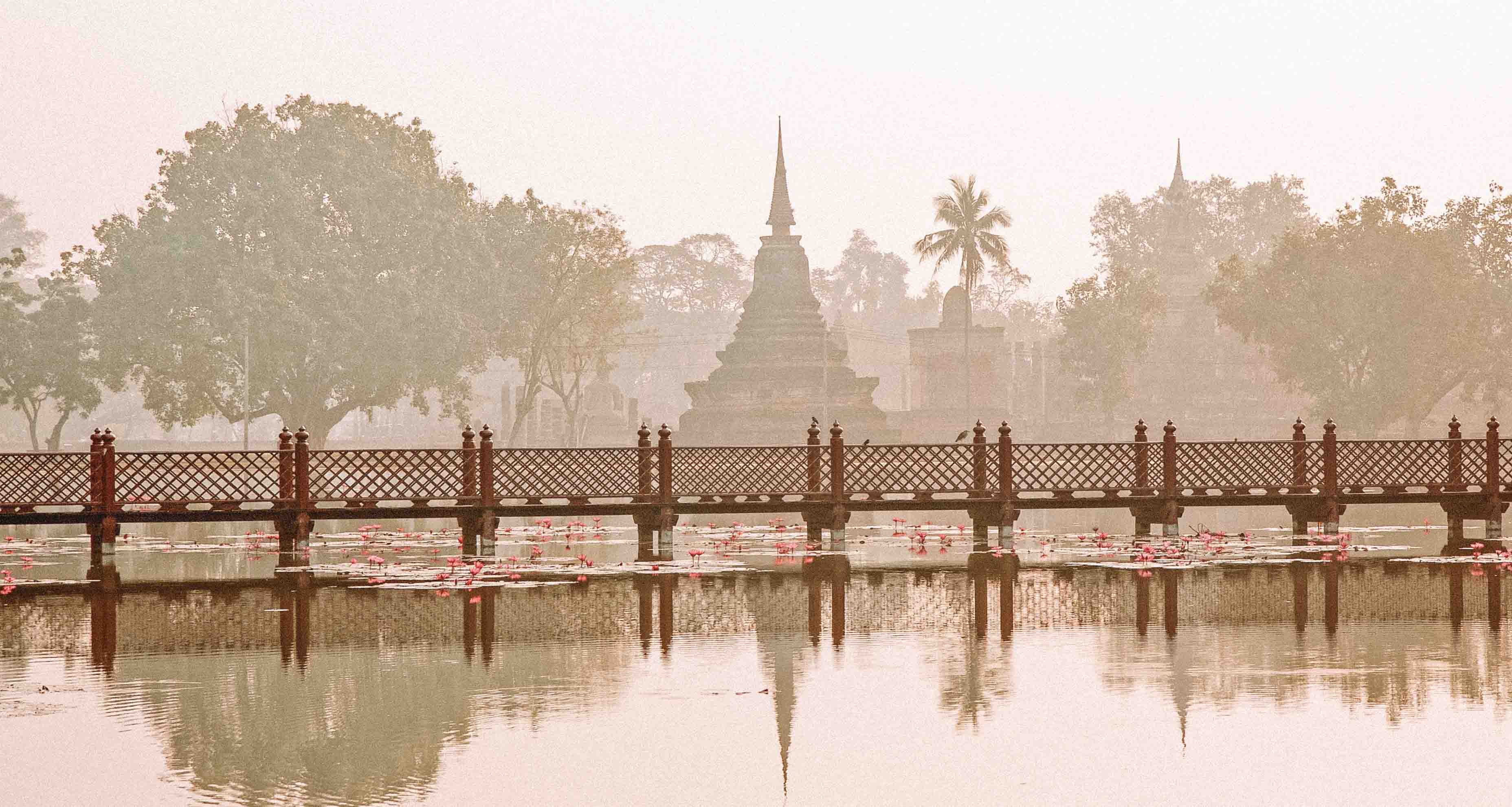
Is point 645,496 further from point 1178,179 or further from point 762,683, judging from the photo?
point 1178,179

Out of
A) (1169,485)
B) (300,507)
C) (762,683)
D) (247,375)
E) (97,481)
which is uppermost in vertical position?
(247,375)

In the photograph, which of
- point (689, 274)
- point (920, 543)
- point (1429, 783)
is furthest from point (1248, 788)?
point (689, 274)

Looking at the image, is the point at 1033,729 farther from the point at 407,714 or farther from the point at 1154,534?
the point at 1154,534

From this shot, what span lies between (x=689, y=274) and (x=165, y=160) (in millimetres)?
73626

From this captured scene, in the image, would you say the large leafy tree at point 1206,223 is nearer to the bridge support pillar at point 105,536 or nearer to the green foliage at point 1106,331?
the green foliage at point 1106,331

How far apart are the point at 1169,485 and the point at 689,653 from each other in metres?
13.3

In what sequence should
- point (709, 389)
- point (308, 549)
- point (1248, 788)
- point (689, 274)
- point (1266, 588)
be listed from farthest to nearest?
1. point (689, 274)
2. point (709, 389)
3. point (308, 549)
4. point (1266, 588)
5. point (1248, 788)

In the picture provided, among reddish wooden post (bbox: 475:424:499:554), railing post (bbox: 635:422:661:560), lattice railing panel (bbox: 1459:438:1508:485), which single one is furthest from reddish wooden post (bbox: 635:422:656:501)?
lattice railing panel (bbox: 1459:438:1508:485)

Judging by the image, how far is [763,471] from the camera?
83.8 ft

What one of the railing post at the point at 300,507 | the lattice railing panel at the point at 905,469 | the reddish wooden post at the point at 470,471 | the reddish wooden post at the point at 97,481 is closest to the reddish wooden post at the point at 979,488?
the lattice railing panel at the point at 905,469

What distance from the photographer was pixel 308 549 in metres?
24.5

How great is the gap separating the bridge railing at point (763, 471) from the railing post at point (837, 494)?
0.03m

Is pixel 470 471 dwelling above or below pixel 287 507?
above

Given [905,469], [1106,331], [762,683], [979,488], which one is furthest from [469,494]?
[1106,331]
